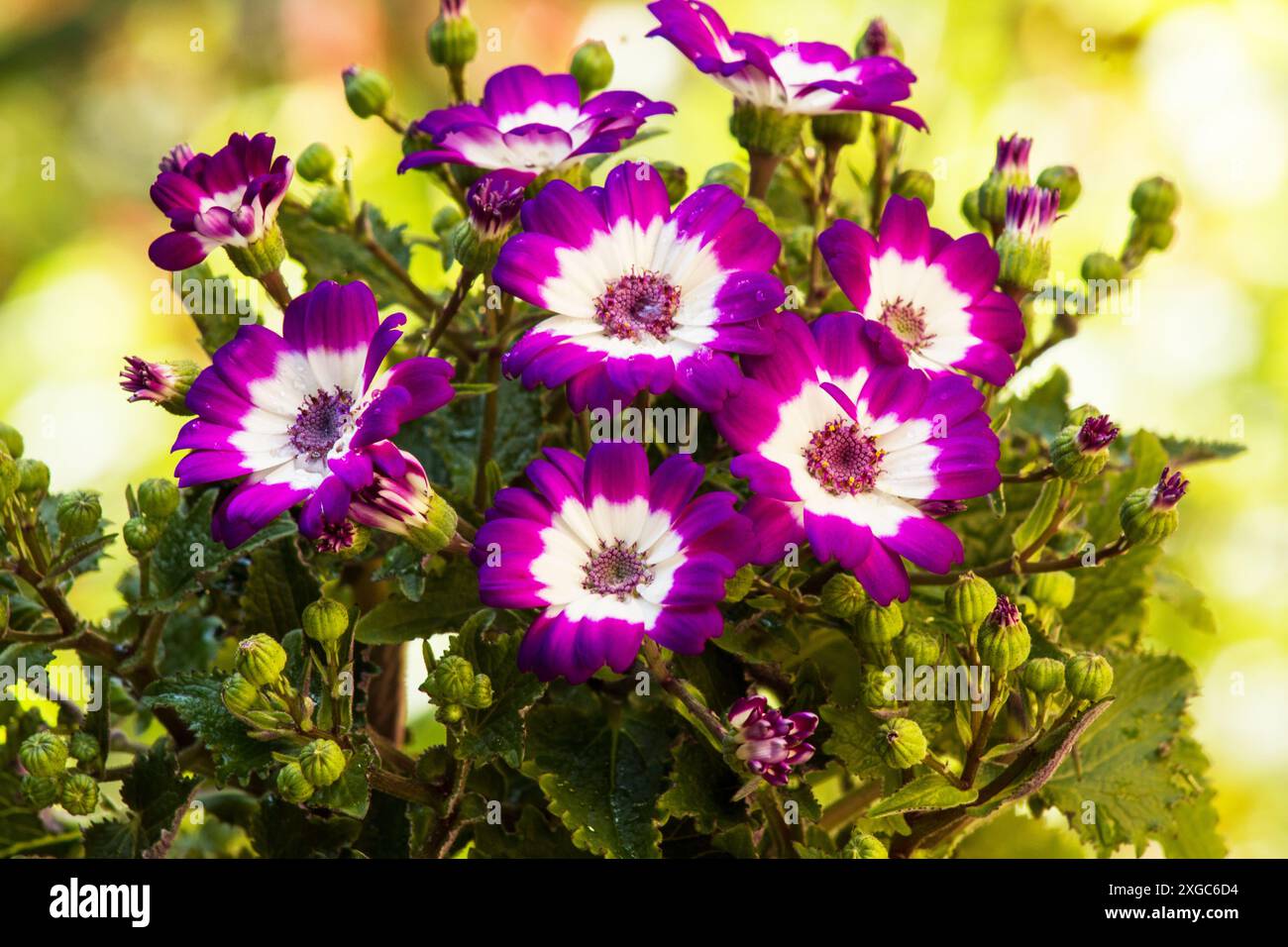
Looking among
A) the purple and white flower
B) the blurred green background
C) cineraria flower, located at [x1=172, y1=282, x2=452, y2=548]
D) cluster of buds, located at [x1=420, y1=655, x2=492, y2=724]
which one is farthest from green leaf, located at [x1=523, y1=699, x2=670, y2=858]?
the blurred green background

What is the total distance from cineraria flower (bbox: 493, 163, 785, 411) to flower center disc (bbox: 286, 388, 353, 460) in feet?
0.24

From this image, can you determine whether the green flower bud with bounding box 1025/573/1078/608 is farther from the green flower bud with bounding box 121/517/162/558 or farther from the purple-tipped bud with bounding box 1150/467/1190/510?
the green flower bud with bounding box 121/517/162/558

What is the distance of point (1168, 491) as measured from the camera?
22.7 inches

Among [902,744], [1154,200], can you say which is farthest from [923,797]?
[1154,200]

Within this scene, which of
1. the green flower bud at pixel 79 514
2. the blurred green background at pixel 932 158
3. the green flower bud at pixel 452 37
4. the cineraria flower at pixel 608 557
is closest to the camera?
the cineraria flower at pixel 608 557

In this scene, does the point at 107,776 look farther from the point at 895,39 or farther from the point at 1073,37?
the point at 1073,37

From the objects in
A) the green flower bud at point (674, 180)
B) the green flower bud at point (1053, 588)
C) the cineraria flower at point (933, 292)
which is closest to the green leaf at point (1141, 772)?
the green flower bud at point (1053, 588)

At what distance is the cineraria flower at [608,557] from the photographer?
1.66 ft

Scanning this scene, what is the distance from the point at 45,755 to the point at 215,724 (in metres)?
0.07

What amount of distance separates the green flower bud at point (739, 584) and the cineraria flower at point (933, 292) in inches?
4.5

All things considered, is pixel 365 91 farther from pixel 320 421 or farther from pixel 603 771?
pixel 603 771

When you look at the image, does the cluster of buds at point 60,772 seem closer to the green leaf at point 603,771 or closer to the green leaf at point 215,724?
the green leaf at point 215,724
